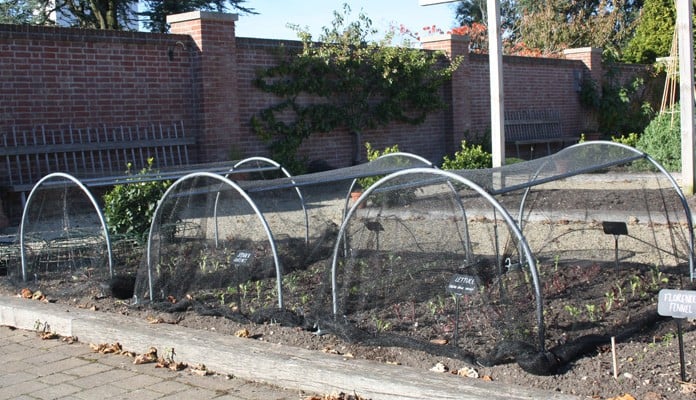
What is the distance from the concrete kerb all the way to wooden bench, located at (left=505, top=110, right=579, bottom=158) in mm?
15120

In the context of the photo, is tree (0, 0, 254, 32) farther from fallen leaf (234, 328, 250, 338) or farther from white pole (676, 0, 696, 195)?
fallen leaf (234, 328, 250, 338)

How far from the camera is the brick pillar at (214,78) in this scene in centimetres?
1394

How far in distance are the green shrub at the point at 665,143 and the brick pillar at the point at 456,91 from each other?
5.01 metres

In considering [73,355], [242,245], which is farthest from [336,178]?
[73,355]

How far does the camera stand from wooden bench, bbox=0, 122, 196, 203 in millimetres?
11641

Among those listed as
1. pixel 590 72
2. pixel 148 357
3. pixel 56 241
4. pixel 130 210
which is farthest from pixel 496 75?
pixel 590 72

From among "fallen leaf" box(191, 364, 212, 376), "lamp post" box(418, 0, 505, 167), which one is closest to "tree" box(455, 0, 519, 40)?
"lamp post" box(418, 0, 505, 167)

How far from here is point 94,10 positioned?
25.0 m

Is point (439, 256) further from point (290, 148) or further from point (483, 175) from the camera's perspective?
point (290, 148)

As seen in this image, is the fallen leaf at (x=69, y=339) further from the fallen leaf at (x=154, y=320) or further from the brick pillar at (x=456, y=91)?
the brick pillar at (x=456, y=91)

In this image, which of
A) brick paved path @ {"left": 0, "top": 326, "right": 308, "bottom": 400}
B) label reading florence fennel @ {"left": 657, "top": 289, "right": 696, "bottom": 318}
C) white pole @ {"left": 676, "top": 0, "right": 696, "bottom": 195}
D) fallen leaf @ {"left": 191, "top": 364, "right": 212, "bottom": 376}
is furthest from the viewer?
white pole @ {"left": 676, "top": 0, "right": 696, "bottom": 195}

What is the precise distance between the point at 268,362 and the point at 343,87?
11.7 m

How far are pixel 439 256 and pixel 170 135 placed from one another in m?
8.87

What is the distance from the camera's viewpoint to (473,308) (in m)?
5.27
